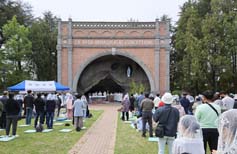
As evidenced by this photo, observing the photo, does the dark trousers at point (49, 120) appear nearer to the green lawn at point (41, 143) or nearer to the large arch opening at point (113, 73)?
the green lawn at point (41, 143)

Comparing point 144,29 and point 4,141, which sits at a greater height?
point 144,29

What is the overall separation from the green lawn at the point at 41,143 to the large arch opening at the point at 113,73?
2478 cm

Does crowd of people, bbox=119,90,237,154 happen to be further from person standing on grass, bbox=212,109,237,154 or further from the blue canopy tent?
the blue canopy tent

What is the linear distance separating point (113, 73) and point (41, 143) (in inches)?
1139

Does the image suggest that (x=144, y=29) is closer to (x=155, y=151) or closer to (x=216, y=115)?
(x=155, y=151)

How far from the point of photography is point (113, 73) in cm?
4088

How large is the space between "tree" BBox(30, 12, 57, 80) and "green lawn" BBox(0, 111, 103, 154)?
32174mm

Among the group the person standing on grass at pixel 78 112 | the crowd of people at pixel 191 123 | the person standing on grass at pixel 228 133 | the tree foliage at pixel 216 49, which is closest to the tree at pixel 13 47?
the tree foliage at pixel 216 49

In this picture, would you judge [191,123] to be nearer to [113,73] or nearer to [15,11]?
[113,73]

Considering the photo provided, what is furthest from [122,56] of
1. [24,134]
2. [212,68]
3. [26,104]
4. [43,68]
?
[24,134]

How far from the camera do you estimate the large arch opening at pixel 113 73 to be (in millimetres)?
39625

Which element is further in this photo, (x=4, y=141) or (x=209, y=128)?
(x=4, y=141)

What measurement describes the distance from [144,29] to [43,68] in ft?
51.3

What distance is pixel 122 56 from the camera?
126 ft
